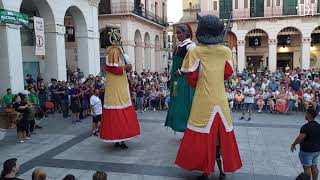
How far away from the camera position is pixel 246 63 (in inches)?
1323

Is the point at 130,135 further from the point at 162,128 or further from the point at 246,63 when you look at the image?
A: the point at 246,63

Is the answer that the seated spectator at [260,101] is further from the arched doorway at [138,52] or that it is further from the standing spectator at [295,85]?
the arched doorway at [138,52]

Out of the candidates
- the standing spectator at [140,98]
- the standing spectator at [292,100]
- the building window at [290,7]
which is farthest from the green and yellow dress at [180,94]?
the building window at [290,7]

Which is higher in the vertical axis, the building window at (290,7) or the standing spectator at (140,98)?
the building window at (290,7)

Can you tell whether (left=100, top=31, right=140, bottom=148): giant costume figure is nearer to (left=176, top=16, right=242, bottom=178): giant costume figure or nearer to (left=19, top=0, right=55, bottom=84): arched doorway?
(left=176, top=16, right=242, bottom=178): giant costume figure

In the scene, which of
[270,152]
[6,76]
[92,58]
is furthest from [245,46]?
[270,152]

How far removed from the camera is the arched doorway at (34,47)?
1500 cm

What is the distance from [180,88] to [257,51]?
2787 centimetres

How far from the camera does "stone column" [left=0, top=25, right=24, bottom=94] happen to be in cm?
1204

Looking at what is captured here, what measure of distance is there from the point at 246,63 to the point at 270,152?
27302mm

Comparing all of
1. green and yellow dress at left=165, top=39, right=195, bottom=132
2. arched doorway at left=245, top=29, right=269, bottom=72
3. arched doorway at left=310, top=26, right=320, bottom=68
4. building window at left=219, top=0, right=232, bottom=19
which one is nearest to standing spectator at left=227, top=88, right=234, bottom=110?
green and yellow dress at left=165, top=39, right=195, bottom=132

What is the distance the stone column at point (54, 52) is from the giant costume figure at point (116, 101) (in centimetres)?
860

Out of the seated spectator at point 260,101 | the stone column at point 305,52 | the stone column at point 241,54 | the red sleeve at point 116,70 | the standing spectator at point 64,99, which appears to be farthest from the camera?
the stone column at point 241,54

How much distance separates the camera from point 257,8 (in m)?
30.4
